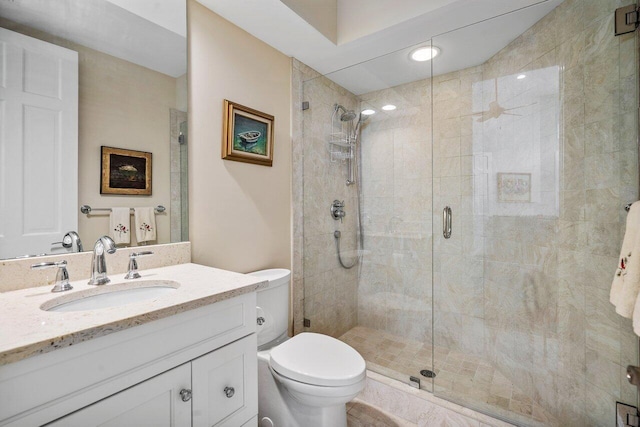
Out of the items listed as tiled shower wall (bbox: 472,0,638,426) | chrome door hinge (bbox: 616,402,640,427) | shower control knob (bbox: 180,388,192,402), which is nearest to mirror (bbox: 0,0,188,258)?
shower control knob (bbox: 180,388,192,402)

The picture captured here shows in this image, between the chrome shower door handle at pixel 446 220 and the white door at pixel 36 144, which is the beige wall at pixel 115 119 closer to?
the white door at pixel 36 144

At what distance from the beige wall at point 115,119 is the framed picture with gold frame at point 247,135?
29cm

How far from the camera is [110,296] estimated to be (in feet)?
3.61

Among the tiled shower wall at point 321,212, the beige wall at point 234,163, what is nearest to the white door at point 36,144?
the beige wall at point 234,163

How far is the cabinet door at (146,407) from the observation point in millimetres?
736

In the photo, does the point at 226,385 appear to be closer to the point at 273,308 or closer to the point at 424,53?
the point at 273,308

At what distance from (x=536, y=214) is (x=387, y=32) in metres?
1.38

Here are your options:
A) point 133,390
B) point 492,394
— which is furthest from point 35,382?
point 492,394

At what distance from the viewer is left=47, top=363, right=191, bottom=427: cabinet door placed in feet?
2.42

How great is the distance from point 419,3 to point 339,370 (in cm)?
190

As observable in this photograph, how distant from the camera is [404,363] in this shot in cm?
193

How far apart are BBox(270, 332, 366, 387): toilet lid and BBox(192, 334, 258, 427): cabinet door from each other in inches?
8.3

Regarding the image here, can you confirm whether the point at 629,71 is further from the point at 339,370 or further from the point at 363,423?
the point at 363,423

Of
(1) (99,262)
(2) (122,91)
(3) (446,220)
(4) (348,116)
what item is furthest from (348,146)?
(1) (99,262)
